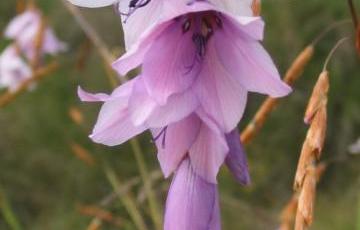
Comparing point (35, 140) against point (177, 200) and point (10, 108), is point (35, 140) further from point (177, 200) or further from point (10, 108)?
point (177, 200)

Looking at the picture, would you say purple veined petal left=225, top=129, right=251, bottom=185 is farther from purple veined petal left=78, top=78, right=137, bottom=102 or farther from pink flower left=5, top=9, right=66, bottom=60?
pink flower left=5, top=9, right=66, bottom=60

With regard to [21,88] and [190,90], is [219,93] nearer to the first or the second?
[190,90]

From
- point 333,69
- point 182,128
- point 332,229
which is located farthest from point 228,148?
point 333,69

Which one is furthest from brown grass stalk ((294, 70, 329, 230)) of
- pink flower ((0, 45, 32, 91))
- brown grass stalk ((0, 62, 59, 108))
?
pink flower ((0, 45, 32, 91))

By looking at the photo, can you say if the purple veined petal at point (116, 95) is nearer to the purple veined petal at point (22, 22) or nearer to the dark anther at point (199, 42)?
the dark anther at point (199, 42)

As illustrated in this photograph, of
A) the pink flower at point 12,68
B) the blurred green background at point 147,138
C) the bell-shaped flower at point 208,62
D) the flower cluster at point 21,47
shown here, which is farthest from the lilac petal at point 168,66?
the blurred green background at point 147,138

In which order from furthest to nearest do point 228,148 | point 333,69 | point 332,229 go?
1. point 333,69
2. point 332,229
3. point 228,148

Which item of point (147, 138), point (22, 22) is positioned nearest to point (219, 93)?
point (22, 22)
